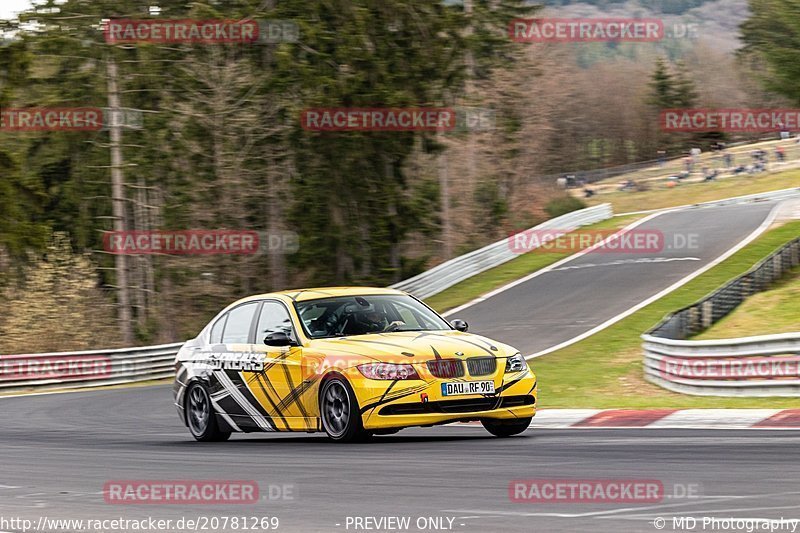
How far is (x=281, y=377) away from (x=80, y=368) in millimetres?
20222

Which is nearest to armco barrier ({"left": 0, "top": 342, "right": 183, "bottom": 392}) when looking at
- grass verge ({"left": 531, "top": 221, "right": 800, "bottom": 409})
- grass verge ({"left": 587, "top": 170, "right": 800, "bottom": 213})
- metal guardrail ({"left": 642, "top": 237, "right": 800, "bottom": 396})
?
grass verge ({"left": 531, "top": 221, "right": 800, "bottom": 409})

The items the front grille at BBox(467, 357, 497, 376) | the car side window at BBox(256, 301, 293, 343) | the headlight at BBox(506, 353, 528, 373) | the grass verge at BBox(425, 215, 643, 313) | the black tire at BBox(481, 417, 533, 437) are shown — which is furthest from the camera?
the grass verge at BBox(425, 215, 643, 313)

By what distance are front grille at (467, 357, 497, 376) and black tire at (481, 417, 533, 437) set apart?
0.55m

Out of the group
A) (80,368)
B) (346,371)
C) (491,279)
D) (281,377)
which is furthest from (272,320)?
(491,279)

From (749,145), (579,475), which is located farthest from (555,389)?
(749,145)

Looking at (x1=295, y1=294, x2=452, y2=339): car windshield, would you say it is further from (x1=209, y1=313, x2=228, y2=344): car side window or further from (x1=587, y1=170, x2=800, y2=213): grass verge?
(x1=587, y1=170, x2=800, y2=213): grass verge

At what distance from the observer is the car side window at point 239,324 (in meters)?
13.4

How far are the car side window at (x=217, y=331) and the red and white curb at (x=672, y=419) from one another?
3.52m

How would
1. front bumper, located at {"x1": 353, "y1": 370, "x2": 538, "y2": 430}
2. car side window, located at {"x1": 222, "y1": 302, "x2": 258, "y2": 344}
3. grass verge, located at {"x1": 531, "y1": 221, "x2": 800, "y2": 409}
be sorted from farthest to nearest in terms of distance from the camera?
grass verge, located at {"x1": 531, "y1": 221, "x2": 800, "y2": 409} → car side window, located at {"x1": 222, "y1": 302, "x2": 258, "y2": 344} → front bumper, located at {"x1": 353, "y1": 370, "x2": 538, "y2": 430}

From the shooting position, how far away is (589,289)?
34.6 meters

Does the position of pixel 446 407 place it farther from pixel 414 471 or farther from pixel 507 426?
pixel 414 471

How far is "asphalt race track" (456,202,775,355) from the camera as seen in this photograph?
29906 millimetres

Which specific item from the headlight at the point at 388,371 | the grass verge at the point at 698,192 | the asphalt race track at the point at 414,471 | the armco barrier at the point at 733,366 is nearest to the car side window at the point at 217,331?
the asphalt race track at the point at 414,471

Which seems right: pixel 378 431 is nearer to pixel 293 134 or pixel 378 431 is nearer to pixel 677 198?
pixel 293 134
